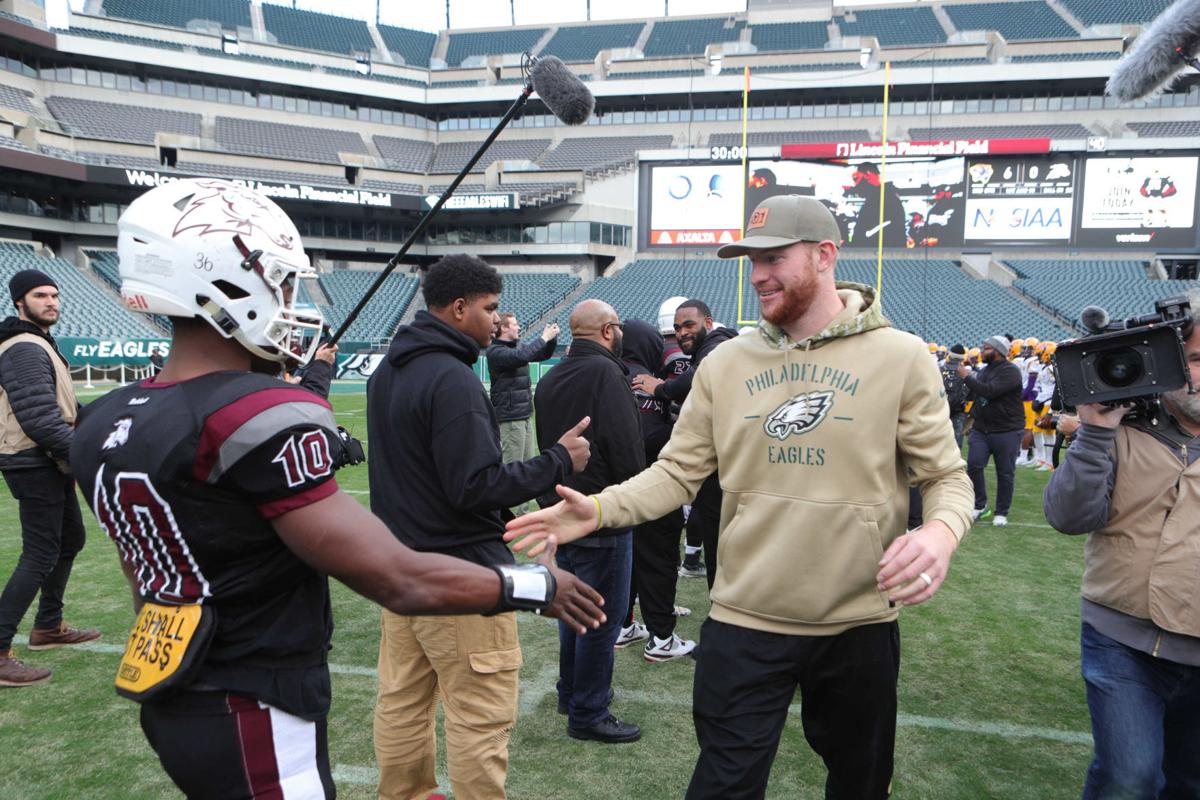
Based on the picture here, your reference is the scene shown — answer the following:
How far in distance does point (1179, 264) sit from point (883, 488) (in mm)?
37565

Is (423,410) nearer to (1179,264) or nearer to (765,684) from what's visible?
(765,684)

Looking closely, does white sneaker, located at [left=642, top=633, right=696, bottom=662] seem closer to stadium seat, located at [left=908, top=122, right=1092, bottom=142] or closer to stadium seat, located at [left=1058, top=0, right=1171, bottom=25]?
stadium seat, located at [left=908, top=122, right=1092, bottom=142]

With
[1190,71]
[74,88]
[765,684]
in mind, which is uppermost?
[74,88]

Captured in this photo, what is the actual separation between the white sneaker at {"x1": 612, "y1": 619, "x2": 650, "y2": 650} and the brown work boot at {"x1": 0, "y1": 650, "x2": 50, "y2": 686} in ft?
10.3

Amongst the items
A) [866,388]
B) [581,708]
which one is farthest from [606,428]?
[866,388]

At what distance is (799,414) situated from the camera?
2.32m

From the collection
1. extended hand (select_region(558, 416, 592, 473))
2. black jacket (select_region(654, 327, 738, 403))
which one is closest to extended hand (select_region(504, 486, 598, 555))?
extended hand (select_region(558, 416, 592, 473))

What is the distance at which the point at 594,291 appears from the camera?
3594 cm

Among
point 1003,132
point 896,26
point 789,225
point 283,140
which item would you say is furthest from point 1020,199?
point 283,140

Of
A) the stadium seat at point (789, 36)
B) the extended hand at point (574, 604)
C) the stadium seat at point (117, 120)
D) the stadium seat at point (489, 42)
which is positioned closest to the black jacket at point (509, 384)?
the extended hand at point (574, 604)

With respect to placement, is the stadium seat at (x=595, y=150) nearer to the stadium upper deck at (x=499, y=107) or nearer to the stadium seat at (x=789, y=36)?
the stadium upper deck at (x=499, y=107)

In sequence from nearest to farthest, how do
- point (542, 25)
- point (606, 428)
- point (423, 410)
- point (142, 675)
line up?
point (142, 675), point (423, 410), point (606, 428), point (542, 25)

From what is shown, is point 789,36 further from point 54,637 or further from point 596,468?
point 54,637

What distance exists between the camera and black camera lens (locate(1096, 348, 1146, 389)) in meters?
2.19
